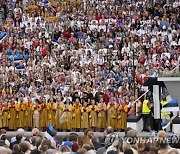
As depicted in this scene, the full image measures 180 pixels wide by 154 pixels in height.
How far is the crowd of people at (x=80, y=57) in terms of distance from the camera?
30.1 meters

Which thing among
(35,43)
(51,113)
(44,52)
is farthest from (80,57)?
(51,113)

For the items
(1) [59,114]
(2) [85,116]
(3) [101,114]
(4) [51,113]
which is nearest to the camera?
(3) [101,114]

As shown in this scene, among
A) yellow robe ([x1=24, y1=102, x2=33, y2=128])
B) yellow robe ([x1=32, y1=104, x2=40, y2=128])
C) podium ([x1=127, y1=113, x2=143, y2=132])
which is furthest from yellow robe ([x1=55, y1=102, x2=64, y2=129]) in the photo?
podium ([x1=127, y1=113, x2=143, y2=132])

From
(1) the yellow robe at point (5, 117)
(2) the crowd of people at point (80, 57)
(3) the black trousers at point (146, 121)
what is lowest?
(1) the yellow robe at point (5, 117)

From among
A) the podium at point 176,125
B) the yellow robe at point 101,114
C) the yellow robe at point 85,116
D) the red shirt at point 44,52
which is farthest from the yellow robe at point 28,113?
the podium at point 176,125

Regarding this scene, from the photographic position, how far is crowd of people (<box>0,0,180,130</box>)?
98.8 ft

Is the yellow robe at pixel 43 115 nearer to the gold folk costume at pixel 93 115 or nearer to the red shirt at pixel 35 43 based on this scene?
the gold folk costume at pixel 93 115

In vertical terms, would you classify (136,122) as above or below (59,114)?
above

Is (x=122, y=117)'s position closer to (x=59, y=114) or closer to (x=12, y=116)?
(x=59, y=114)

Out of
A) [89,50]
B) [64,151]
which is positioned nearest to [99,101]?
[89,50]

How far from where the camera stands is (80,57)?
34.2 metres

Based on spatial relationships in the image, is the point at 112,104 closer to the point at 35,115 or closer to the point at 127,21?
the point at 35,115

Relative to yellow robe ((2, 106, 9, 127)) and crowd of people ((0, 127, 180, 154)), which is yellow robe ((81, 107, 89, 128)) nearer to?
yellow robe ((2, 106, 9, 127))

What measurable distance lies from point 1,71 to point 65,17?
530 centimetres
